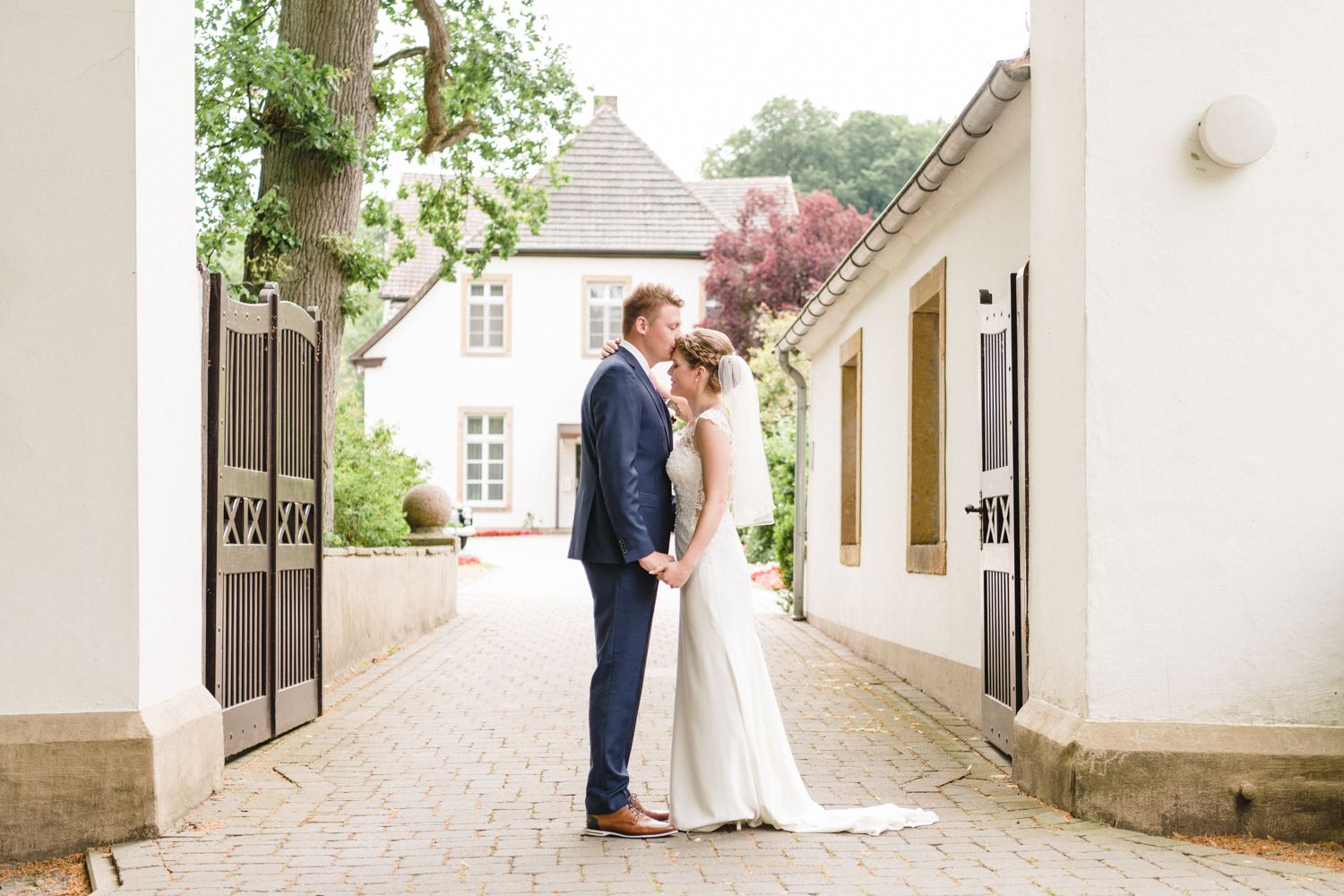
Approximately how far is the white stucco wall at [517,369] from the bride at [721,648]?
27.4m

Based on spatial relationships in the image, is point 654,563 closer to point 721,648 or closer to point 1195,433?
point 721,648

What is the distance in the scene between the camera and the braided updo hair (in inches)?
204

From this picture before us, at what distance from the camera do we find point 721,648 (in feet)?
16.8

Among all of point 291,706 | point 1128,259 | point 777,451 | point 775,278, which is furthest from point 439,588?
point 775,278

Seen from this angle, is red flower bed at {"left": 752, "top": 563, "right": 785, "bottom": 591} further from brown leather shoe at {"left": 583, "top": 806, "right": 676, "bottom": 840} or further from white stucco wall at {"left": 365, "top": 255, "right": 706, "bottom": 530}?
brown leather shoe at {"left": 583, "top": 806, "right": 676, "bottom": 840}

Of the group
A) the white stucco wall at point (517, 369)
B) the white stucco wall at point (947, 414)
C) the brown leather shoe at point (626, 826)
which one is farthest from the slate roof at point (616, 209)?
the brown leather shoe at point (626, 826)

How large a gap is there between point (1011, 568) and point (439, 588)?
9.14m

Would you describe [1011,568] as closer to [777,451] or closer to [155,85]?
[155,85]

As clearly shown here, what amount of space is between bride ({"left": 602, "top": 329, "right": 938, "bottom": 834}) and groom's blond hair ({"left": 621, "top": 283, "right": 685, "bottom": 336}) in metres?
0.17

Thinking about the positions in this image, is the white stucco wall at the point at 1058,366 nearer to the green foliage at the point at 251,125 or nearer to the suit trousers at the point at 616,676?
the suit trousers at the point at 616,676

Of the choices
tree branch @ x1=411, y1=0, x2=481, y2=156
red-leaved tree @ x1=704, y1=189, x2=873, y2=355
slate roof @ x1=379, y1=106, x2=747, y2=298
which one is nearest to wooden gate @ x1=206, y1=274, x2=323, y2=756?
tree branch @ x1=411, y1=0, x2=481, y2=156

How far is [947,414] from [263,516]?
4277mm

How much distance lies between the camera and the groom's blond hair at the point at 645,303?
522 cm

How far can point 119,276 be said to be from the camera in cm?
488
